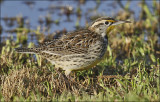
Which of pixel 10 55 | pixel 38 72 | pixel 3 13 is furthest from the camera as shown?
pixel 3 13

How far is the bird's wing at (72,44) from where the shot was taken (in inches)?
252

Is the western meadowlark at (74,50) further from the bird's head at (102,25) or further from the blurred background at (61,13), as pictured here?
the blurred background at (61,13)

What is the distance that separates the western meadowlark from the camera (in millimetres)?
6332

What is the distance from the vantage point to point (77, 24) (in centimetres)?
1075

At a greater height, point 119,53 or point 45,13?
point 45,13

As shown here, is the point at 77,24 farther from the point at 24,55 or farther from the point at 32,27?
the point at 24,55

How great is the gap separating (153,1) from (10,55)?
5964 mm

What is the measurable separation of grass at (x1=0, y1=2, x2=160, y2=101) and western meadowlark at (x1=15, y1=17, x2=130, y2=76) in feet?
0.80

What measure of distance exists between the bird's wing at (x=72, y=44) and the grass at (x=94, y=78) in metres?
0.43

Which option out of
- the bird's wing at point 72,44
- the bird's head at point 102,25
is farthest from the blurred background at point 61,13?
the bird's wing at point 72,44

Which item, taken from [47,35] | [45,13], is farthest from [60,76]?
[45,13]

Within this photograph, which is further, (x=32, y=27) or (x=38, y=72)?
(x=32, y=27)

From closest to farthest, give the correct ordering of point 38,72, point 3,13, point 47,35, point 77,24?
1. point 38,72
2. point 47,35
3. point 77,24
4. point 3,13

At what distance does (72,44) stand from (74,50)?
0.14 metres
